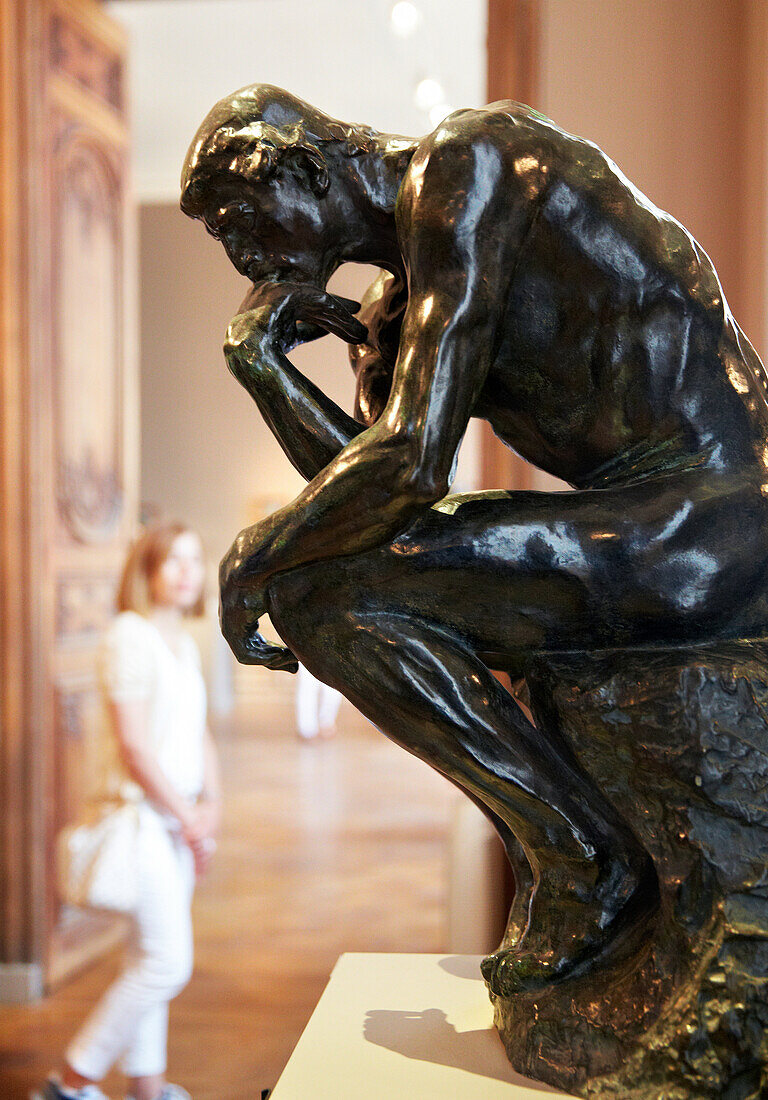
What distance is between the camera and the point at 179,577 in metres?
3.11

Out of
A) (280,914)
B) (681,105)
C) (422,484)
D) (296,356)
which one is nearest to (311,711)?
(296,356)

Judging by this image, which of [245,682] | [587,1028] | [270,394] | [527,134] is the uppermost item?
[527,134]

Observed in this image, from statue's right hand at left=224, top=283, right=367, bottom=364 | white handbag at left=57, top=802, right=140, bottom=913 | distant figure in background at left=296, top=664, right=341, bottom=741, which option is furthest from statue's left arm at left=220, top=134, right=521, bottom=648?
distant figure in background at left=296, top=664, right=341, bottom=741

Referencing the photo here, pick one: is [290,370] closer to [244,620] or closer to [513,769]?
[244,620]

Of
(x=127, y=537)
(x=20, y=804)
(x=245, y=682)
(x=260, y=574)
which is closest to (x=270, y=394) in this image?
(x=260, y=574)

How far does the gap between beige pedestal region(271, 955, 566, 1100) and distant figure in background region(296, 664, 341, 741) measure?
21.4 feet

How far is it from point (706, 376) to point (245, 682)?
29.8 feet

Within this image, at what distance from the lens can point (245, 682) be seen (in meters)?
9.88

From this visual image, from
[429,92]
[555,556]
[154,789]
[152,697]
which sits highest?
[429,92]

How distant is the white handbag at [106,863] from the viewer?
264 cm

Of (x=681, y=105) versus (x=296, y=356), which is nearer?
(x=681, y=105)

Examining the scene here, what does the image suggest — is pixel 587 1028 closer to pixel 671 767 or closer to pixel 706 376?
pixel 671 767

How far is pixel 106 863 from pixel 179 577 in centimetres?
81

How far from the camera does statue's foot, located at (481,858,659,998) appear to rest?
38.1 inches
